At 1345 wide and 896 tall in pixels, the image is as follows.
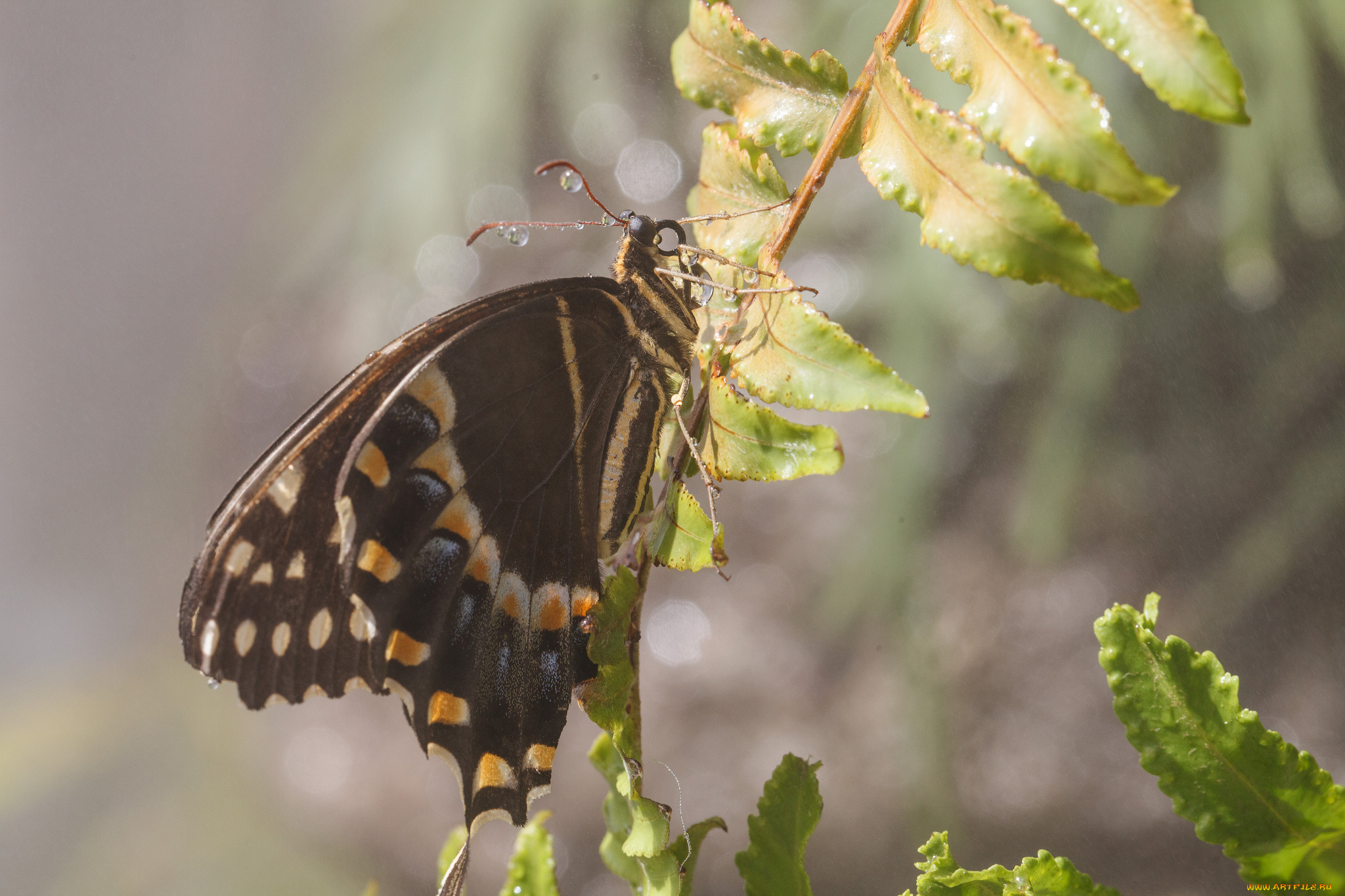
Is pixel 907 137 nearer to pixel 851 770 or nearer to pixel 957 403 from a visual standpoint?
pixel 957 403

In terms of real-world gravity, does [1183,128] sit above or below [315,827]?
above

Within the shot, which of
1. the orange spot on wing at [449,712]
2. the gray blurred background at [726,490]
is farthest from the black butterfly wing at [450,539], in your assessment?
the gray blurred background at [726,490]

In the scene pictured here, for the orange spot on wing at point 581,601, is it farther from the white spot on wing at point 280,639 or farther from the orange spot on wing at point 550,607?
the white spot on wing at point 280,639

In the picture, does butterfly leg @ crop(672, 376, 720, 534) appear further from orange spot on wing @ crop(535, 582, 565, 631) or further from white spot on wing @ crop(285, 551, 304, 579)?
white spot on wing @ crop(285, 551, 304, 579)

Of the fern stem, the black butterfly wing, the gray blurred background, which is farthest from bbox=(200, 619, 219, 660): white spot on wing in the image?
the gray blurred background

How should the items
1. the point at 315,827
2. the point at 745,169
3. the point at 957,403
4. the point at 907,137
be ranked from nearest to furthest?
the point at 907,137, the point at 745,169, the point at 957,403, the point at 315,827

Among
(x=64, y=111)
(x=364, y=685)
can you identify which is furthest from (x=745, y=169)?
(x=64, y=111)

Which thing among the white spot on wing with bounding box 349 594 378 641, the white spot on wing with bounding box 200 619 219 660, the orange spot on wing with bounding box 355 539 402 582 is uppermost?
the orange spot on wing with bounding box 355 539 402 582

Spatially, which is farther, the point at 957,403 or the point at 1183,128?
the point at 957,403

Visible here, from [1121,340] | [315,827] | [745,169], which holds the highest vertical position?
[1121,340]
